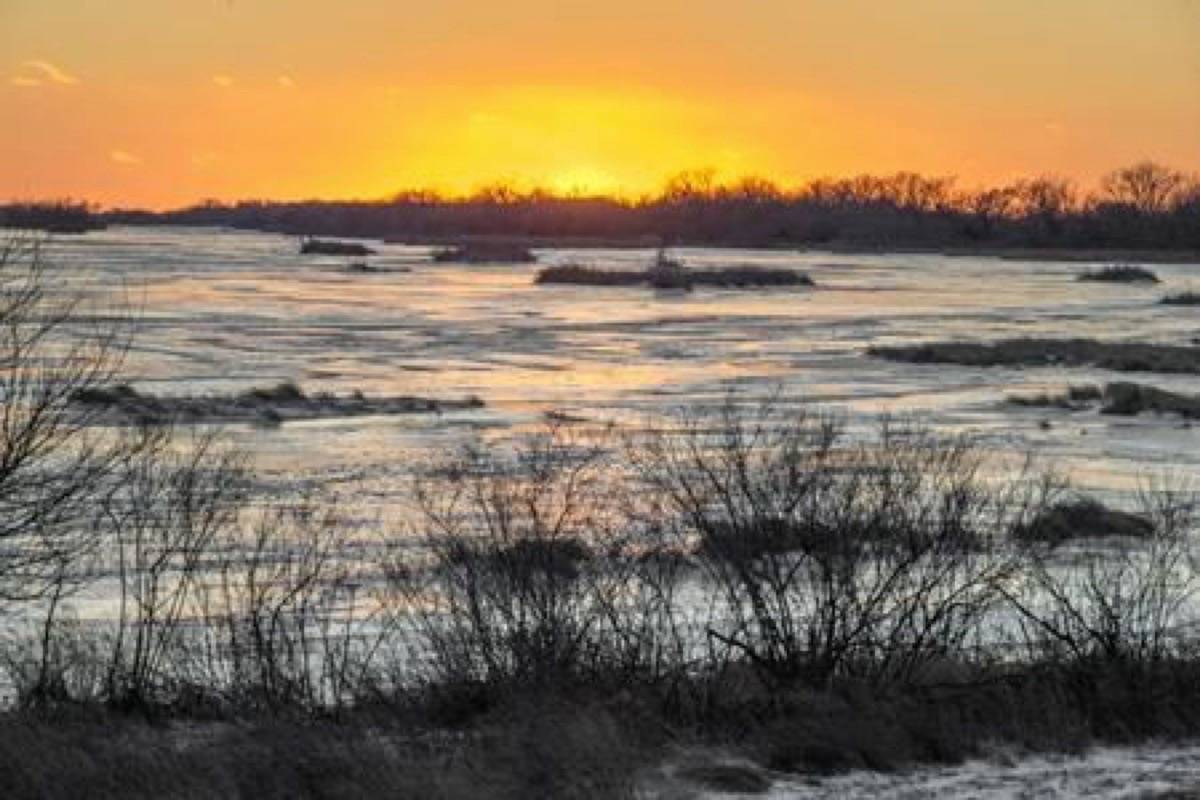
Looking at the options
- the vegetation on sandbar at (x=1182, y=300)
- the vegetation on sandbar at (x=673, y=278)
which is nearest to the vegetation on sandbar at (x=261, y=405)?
the vegetation on sandbar at (x=1182, y=300)

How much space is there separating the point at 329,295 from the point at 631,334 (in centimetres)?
2547

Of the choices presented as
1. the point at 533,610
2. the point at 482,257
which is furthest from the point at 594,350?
the point at 482,257

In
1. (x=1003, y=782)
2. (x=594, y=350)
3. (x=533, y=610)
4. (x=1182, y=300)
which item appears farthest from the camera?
(x=1182, y=300)

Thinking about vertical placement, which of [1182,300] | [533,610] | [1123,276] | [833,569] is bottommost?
[1182,300]

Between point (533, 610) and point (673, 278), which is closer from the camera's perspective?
point (533, 610)

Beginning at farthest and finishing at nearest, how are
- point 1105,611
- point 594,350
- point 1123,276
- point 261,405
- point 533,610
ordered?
point 1123,276 → point 594,350 → point 261,405 → point 1105,611 → point 533,610

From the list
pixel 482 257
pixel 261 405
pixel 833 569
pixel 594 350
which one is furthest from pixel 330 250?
pixel 833 569

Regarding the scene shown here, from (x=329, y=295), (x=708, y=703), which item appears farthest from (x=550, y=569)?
(x=329, y=295)

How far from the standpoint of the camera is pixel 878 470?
12.8 metres

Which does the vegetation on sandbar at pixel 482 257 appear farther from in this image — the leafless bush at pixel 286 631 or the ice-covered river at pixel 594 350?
the leafless bush at pixel 286 631

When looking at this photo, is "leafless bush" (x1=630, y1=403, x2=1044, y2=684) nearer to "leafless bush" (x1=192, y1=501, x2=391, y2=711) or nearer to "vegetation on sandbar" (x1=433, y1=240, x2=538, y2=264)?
"leafless bush" (x1=192, y1=501, x2=391, y2=711)

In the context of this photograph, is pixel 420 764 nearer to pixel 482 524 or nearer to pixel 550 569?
pixel 550 569

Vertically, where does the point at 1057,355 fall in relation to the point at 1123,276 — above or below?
below

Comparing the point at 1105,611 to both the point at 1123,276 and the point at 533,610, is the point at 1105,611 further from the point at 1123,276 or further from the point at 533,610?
the point at 1123,276
